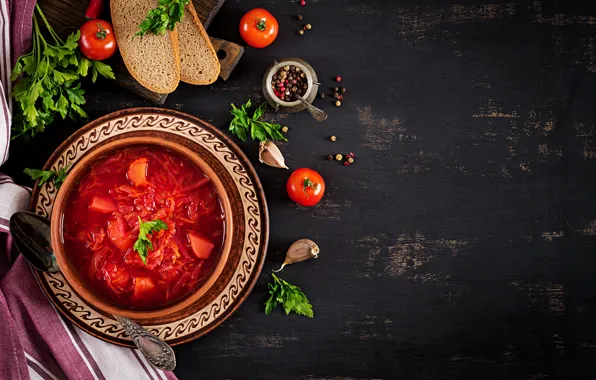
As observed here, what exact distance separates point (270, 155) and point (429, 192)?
0.85m

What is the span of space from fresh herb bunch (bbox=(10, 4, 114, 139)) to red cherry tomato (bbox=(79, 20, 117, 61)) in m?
0.03

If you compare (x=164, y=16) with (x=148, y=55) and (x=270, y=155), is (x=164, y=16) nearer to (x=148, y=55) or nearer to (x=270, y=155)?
(x=148, y=55)

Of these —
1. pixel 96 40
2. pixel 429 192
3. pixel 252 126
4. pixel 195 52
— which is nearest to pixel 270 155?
pixel 252 126

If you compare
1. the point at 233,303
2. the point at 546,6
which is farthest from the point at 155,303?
the point at 546,6

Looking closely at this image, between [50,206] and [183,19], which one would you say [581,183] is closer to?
[183,19]

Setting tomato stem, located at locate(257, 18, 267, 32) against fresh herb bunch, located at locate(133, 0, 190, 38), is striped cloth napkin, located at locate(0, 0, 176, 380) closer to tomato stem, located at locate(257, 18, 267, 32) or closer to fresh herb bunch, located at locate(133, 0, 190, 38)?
fresh herb bunch, located at locate(133, 0, 190, 38)

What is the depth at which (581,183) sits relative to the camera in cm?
295

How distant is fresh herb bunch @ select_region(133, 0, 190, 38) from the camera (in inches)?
102

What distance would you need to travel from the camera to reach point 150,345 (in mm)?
2537

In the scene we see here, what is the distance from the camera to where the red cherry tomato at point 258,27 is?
2797 millimetres

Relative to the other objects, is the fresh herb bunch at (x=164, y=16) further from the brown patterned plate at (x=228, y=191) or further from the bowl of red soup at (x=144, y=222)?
the bowl of red soup at (x=144, y=222)

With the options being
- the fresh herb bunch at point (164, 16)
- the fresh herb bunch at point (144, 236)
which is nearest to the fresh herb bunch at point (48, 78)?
the fresh herb bunch at point (164, 16)

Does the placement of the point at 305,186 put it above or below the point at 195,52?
below

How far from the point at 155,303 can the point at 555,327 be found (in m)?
2.03
